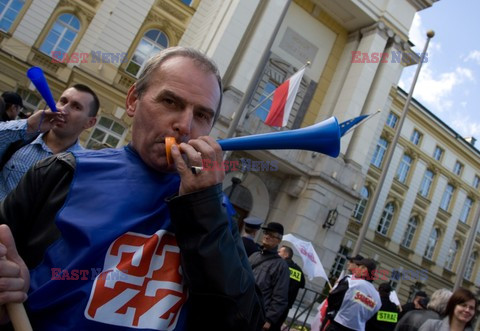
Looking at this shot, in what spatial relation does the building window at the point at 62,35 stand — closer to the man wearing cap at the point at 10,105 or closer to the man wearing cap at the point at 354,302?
the man wearing cap at the point at 10,105

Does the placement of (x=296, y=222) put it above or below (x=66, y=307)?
above

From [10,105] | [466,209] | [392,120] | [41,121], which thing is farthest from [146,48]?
[466,209]

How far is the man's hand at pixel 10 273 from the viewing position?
0.71m

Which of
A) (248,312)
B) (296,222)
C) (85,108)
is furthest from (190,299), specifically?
(296,222)

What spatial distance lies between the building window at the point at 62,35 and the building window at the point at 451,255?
2890 cm

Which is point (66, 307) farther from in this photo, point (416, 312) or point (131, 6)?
point (131, 6)

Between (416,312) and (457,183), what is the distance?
27.1 meters

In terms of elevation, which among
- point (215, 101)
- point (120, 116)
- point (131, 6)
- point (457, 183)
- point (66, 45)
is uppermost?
point (457, 183)

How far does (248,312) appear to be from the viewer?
2.85ft

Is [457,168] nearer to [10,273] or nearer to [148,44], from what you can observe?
[148,44]

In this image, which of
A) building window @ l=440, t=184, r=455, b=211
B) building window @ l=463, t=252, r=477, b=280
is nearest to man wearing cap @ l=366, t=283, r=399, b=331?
building window @ l=440, t=184, r=455, b=211

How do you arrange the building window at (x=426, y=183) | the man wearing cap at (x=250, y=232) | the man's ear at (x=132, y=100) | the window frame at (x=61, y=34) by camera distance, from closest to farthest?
the man's ear at (x=132, y=100)
the man wearing cap at (x=250, y=232)
the window frame at (x=61, y=34)
the building window at (x=426, y=183)

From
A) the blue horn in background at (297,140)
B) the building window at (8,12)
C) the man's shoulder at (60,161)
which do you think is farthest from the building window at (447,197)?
the man's shoulder at (60,161)

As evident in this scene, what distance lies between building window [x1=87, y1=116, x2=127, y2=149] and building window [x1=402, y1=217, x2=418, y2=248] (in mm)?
19982
